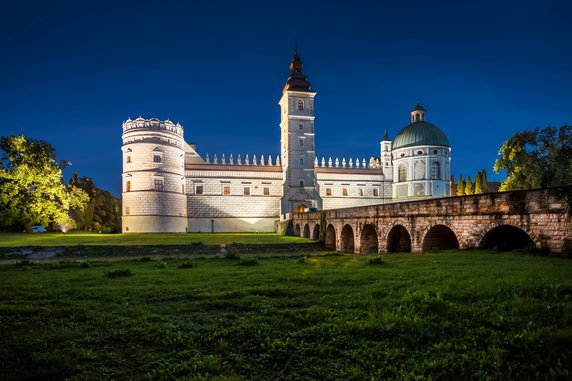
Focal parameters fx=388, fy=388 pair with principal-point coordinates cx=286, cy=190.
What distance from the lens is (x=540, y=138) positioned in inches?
→ 1291

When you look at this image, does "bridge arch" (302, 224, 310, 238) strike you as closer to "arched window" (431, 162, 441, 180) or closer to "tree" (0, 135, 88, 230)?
"tree" (0, 135, 88, 230)

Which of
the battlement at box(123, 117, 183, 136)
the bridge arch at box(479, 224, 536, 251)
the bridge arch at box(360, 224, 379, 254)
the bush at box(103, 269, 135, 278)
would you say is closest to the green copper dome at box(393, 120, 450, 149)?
the battlement at box(123, 117, 183, 136)

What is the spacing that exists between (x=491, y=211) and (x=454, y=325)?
30.8 feet

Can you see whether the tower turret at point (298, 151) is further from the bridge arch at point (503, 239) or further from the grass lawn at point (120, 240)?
the bridge arch at point (503, 239)

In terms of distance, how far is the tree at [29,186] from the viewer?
3759 cm

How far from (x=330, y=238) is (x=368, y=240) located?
8080 mm

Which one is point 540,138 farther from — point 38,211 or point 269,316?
point 38,211

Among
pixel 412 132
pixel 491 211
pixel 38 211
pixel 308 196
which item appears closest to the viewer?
pixel 491 211

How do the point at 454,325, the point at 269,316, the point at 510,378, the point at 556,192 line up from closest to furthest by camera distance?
the point at 510,378 → the point at 454,325 → the point at 269,316 → the point at 556,192

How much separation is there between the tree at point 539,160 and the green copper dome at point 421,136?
24.0 m

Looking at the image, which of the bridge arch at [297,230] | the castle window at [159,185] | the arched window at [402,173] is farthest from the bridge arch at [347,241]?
the arched window at [402,173]

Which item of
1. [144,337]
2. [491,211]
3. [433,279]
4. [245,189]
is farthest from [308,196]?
[144,337]

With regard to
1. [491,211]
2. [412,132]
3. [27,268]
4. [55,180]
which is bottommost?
[27,268]

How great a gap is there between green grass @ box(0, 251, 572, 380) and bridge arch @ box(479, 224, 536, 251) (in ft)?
15.4
